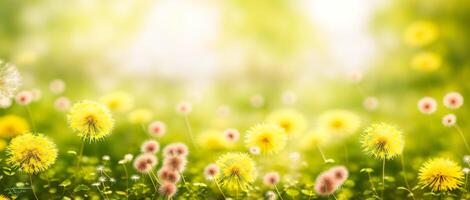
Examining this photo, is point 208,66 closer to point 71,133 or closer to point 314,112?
point 314,112

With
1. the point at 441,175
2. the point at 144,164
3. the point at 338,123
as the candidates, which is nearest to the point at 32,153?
the point at 144,164

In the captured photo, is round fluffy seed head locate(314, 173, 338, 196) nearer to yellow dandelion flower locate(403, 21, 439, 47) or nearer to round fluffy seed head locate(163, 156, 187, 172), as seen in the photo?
round fluffy seed head locate(163, 156, 187, 172)

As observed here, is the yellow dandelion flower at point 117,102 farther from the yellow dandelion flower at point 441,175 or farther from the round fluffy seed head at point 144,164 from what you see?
the yellow dandelion flower at point 441,175

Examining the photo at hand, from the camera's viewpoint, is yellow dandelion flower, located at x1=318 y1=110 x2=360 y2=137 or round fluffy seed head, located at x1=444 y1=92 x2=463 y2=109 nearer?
yellow dandelion flower, located at x1=318 y1=110 x2=360 y2=137

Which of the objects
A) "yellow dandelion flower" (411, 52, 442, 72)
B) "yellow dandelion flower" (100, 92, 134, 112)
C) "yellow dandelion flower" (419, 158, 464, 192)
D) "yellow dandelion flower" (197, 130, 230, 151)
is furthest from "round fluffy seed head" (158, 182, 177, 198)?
"yellow dandelion flower" (411, 52, 442, 72)

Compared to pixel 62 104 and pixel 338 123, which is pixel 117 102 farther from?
pixel 338 123

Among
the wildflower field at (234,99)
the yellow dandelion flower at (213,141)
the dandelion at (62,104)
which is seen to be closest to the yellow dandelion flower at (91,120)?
the wildflower field at (234,99)

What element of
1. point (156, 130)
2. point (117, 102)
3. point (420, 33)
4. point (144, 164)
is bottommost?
point (144, 164)

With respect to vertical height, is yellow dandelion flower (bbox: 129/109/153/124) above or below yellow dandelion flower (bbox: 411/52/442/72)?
below
